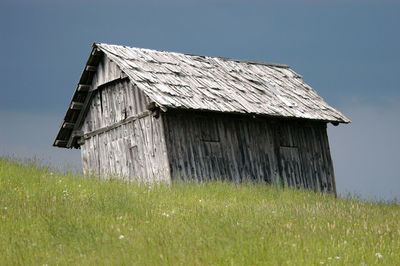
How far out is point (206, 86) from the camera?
21906 millimetres

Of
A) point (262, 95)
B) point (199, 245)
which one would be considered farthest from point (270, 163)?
point (199, 245)

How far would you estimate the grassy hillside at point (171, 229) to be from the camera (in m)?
9.22

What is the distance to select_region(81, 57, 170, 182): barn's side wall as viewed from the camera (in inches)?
783

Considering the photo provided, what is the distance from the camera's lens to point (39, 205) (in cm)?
1248

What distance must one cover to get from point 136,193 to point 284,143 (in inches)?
379

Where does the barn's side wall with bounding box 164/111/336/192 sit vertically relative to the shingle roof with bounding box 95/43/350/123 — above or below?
below

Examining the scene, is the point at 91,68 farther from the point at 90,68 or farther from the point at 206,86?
the point at 206,86

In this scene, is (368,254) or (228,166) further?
(228,166)

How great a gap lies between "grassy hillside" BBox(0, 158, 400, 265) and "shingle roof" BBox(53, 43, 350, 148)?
526cm

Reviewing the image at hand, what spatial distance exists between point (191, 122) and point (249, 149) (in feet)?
8.66

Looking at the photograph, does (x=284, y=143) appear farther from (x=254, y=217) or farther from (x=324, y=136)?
(x=254, y=217)

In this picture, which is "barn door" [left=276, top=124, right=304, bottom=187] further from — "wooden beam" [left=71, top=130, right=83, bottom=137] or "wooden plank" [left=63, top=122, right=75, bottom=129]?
"wooden plank" [left=63, top=122, right=75, bottom=129]

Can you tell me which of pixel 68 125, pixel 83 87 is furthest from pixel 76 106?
pixel 68 125

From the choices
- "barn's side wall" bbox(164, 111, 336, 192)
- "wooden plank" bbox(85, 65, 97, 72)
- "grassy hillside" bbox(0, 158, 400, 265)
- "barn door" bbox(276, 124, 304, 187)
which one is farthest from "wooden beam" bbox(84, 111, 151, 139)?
"barn door" bbox(276, 124, 304, 187)
